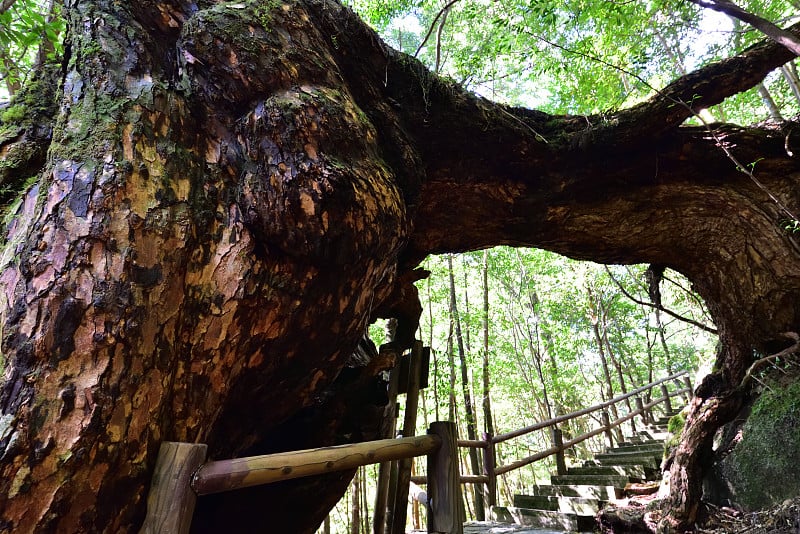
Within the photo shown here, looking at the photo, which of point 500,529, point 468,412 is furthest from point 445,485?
point 468,412

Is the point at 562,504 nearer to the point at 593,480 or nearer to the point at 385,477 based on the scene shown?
the point at 593,480

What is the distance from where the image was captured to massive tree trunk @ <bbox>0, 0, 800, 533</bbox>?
164 cm

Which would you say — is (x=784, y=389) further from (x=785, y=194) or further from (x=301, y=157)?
(x=301, y=157)

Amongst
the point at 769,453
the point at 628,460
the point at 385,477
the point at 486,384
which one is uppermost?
the point at 486,384

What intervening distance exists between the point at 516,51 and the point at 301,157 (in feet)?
17.4

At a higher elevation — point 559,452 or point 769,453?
point 559,452

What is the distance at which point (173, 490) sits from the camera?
1.70 m

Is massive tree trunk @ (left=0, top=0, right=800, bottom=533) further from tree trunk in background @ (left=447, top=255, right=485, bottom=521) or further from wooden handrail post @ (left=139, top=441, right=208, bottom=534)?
tree trunk in background @ (left=447, top=255, right=485, bottom=521)

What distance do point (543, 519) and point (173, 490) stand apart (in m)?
5.17

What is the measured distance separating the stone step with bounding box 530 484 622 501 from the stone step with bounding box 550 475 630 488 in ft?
0.48

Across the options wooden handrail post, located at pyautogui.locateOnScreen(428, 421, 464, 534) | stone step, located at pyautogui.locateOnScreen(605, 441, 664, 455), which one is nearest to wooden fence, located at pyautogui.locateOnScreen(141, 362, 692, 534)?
wooden handrail post, located at pyautogui.locateOnScreen(428, 421, 464, 534)

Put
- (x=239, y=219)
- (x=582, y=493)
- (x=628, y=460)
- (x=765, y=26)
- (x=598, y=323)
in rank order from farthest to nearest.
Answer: (x=598, y=323), (x=628, y=460), (x=582, y=493), (x=765, y=26), (x=239, y=219)

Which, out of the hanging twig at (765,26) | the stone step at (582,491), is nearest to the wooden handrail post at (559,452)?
the stone step at (582,491)

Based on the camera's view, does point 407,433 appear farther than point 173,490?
Yes
